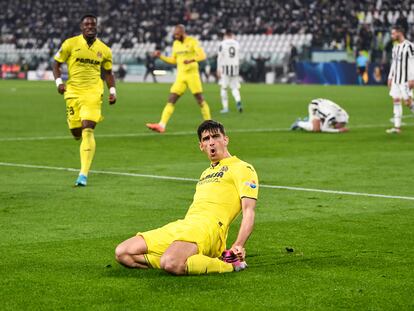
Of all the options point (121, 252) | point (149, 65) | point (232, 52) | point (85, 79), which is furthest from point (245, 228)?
point (149, 65)

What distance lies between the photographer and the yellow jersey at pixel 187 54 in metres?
23.7

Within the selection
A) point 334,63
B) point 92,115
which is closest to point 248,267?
point 92,115

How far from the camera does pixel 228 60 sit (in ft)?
104

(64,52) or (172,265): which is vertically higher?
(64,52)

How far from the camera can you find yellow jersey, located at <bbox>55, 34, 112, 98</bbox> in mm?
13855

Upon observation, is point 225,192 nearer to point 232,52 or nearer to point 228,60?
point 228,60

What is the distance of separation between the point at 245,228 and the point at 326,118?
49.4ft

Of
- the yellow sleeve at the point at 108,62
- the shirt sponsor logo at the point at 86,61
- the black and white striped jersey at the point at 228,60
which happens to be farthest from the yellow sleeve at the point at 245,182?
the black and white striped jersey at the point at 228,60

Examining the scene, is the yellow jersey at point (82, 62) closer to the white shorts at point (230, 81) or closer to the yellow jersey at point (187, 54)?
the yellow jersey at point (187, 54)

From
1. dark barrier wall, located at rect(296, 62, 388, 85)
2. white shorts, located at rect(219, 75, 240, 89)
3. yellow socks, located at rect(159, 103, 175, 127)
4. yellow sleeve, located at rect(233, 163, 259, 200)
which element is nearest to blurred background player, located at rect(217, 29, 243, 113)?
white shorts, located at rect(219, 75, 240, 89)

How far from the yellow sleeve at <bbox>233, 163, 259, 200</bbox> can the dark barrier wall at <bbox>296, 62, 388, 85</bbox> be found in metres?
44.8

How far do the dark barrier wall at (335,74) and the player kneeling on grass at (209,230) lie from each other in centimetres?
4477

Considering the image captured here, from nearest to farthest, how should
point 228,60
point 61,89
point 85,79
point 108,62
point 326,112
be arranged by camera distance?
1. point 61,89
2. point 85,79
3. point 108,62
4. point 326,112
5. point 228,60

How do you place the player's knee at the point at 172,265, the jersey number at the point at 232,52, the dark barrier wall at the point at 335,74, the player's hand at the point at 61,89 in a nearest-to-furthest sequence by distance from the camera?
the player's knee at the point at 172,265, the player's hand at the point at 61,89, the jersey number at the point at 232,52, the dark barrier wall at the point at 335,74
